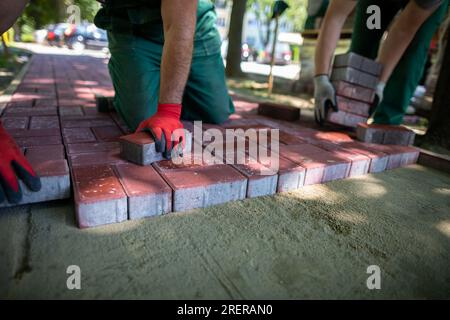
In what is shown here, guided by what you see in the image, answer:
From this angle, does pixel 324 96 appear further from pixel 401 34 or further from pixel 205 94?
pixel 205 94

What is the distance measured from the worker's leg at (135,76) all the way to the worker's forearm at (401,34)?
174 cm

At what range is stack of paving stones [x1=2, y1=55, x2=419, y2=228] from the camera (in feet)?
4.12

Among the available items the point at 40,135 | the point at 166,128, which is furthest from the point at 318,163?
the point at 40,135

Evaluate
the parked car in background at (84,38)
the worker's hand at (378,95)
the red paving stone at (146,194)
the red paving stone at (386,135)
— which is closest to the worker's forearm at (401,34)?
the worker's hand at (378,95)

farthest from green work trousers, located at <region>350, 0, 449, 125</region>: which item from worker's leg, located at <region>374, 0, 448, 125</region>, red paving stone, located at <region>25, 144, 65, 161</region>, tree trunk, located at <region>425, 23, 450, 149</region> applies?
red paving stone, located at <region>25, 144, 65, 161</region>

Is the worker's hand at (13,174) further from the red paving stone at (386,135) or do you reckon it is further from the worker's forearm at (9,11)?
the red paving stone at (386,135)

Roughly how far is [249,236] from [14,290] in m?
0.74

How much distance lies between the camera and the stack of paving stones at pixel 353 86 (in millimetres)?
2504

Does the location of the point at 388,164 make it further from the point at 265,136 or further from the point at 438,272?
the point at 438,272

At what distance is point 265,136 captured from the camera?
7.15 ft

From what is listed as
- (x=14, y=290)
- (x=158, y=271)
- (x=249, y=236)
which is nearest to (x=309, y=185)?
(x=249, y=236)

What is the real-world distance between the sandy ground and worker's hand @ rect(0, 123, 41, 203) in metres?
0.09

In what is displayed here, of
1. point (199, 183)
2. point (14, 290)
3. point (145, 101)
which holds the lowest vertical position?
point (14, 290)

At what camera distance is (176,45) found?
1601mm
